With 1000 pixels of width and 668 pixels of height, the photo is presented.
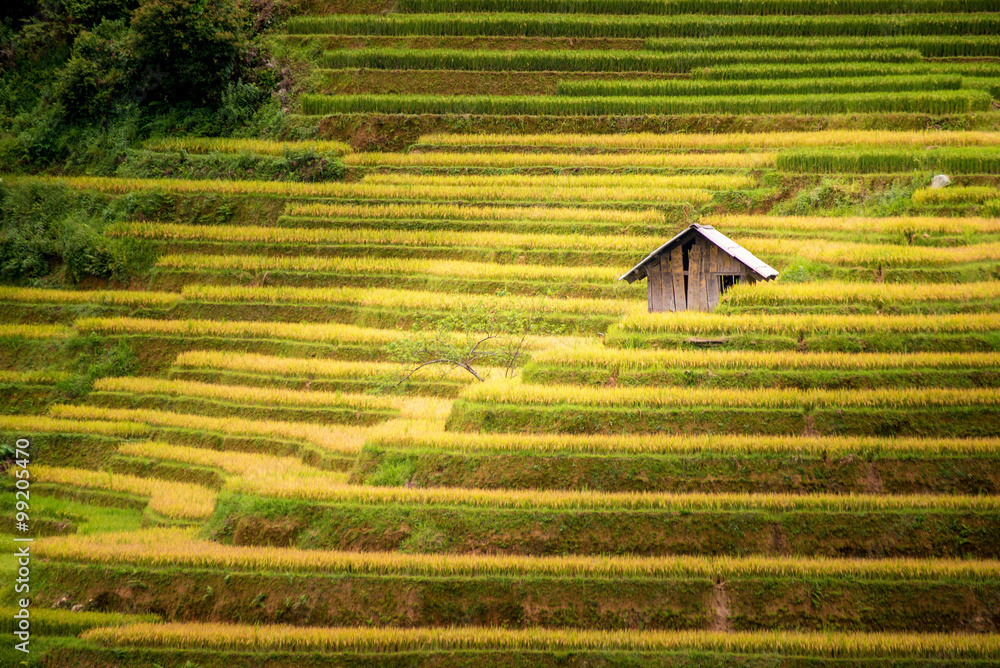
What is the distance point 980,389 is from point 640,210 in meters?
11.9

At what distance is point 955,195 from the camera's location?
2195 centimetres

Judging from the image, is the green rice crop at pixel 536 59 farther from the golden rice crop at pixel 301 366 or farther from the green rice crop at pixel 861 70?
the golden rice crop at pixel 301 366

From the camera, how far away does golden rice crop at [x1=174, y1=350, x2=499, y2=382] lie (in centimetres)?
1886

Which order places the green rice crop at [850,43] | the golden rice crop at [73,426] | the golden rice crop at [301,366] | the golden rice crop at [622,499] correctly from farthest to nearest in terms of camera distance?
the green rice crop at [850,43], the golden rice crop at [301,366], the golden rice crop at [73,426], the golden rice crop at [622,499]

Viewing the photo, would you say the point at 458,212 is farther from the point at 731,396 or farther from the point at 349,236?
the point at 731,396

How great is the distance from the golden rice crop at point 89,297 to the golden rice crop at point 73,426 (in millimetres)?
4853

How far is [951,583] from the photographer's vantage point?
1133 cm

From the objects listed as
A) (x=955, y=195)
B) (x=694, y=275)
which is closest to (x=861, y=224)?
(x=955, y=195)

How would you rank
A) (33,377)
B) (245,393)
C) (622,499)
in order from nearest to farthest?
(622,499), (245,393), (33,377)

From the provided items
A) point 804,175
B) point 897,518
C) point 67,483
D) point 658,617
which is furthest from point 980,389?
point 67,483

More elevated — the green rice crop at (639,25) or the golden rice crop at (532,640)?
the green rice crop at (639,25)

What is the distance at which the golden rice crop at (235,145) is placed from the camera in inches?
1088

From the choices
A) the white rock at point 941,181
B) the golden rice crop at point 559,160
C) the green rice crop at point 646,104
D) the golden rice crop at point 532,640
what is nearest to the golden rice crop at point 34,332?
the golden rice crop at point 559,160

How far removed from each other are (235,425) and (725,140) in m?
18.6
